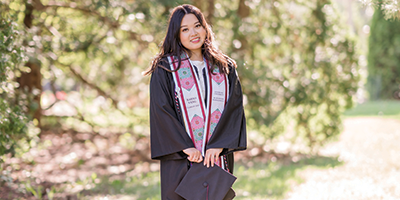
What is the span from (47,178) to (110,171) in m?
0.98

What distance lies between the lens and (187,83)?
7.73 ft

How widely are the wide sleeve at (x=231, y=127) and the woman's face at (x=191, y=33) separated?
36 cm

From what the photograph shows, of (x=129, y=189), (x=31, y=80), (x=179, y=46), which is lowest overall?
(x=129, y=189)

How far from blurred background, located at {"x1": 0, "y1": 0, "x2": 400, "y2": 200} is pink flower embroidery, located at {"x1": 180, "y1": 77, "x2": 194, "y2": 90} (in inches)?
76.9

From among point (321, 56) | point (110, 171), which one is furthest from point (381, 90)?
point (110, 171)

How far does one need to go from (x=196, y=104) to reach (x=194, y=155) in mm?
332

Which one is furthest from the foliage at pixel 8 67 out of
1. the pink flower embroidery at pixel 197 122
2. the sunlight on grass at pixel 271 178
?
the sunlight on grass at pixel 271 178

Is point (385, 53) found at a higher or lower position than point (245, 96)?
higher

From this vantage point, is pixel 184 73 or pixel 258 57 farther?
pixel 258 57

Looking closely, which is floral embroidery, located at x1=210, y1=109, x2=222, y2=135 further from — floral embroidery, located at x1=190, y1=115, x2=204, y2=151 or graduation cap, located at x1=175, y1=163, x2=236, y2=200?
graduation cap, located at x1=175, y1=163, x2=236, y2=200

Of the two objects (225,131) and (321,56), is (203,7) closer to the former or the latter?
(321,56)

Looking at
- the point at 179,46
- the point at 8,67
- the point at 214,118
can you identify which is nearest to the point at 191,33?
the point at 179,46

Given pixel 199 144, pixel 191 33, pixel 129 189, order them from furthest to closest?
pixel 129 189 → pixel 191 33 → pixel 199 144

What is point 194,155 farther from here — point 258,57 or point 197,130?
point 258,57
